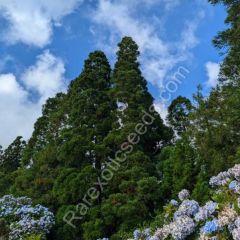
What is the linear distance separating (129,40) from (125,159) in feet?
18.4

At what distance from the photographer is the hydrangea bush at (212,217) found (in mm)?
5340

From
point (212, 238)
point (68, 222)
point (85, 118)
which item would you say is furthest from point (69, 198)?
point (212, 238)

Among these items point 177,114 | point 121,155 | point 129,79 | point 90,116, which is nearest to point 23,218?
point 121,155

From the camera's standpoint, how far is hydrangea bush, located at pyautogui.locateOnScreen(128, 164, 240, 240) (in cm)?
534

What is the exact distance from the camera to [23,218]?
14.5 meters

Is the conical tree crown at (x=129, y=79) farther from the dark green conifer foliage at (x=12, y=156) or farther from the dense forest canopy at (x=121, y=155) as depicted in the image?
the dark green conifer foliage at (x=12, y=156)

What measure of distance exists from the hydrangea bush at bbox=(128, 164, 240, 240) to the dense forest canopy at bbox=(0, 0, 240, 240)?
4.94m

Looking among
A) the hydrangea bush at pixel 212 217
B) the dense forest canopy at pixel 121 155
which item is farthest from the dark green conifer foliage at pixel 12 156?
the hydrangea bush at pixel 212 217

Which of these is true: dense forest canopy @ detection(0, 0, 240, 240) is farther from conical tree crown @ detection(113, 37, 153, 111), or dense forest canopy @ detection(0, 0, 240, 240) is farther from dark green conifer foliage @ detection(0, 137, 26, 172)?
dark green conifer foliage @ detection(0, 137, 26, 172)

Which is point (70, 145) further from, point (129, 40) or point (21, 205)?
point (129, 40)

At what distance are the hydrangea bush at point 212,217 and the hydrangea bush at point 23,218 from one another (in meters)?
7.37

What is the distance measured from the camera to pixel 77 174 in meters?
15.1

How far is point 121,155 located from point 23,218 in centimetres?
343

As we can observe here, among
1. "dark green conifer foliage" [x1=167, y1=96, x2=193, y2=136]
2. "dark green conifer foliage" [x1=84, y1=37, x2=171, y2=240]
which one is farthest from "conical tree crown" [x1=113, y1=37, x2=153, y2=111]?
"dark green conifer foliage" [x1=167, y1=96, x2=193, y2=136]
